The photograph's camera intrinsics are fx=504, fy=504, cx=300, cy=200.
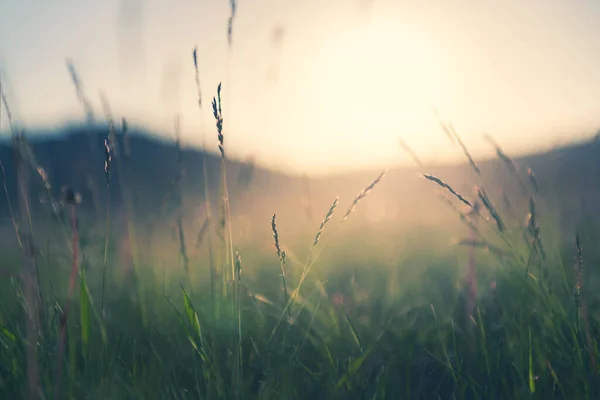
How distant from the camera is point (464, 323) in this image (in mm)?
1681

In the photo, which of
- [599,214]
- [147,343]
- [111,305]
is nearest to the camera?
[147,343]

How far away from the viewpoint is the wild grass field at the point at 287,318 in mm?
1204

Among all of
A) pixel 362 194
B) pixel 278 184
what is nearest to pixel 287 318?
pixel 362 194

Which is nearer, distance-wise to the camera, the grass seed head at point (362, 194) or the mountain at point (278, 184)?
the grass seed head at point (362, 194)

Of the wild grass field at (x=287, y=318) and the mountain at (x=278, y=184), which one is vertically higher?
the mountain at (x=278, y=184)

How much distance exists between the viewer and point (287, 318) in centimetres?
142

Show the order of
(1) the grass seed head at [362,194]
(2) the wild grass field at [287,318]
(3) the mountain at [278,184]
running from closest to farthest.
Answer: (2) the wild grass field at [287,318] → (1) the grass seed head at [362,194] → (3) the mountain at [278,184]

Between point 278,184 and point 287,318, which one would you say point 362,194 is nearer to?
point 287,318

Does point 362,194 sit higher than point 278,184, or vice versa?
point 278,184

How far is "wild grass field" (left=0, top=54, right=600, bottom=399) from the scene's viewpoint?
3.95 ft

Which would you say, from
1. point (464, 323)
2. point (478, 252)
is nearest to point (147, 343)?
point (464, 323)

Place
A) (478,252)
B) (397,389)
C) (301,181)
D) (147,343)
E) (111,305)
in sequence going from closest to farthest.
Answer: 1. (397,389)
2. (147,343)
3. (111,305)
4. (301,181)
5. (478,252)

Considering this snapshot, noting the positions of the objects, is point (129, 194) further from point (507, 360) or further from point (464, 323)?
point (507, 360)

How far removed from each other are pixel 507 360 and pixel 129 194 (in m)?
1.54
